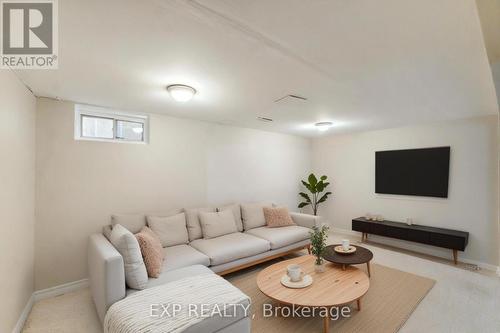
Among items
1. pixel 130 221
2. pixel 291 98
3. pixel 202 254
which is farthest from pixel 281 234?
pixel 130 221

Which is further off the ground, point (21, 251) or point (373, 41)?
point (373, 41)

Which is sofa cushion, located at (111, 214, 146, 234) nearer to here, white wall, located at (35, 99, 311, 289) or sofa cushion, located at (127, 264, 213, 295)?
white wall, located at (35, 99, 311, 289)

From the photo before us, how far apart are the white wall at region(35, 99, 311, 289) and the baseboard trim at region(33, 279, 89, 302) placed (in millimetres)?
55

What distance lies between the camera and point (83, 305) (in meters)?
2.54

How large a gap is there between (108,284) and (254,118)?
304 centimetres

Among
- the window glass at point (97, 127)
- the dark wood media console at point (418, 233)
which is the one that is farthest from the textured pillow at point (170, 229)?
the dark wood media console at point (418, 233)

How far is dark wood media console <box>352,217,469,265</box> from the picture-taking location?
137 inches

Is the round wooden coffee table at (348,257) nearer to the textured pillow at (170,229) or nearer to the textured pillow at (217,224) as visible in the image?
the textured pillow at (217,224)

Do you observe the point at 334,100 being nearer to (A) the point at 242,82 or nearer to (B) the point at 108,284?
(A) the point at 242,82

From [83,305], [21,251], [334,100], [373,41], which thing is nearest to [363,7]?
[373,41]

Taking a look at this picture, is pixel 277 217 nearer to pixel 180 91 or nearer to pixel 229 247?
pixel 229 247

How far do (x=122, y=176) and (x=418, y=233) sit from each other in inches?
193

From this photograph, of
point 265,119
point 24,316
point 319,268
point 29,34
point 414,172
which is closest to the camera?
point 29,34

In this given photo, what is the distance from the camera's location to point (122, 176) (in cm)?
326
